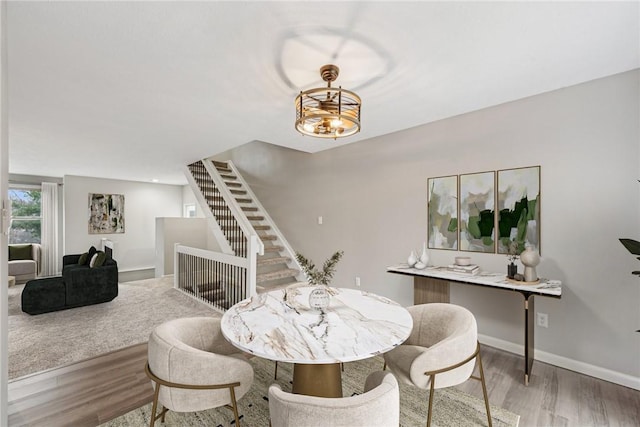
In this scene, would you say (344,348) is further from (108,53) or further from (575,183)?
(575,183)

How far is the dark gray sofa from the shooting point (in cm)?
379

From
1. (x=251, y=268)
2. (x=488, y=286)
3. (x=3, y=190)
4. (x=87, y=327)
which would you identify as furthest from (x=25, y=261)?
(x=488, y=286)

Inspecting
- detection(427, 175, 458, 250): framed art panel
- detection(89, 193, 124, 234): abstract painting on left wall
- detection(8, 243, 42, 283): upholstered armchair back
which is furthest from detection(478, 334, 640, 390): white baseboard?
detection(89, 193, 124, 234): abstract painting on left wall

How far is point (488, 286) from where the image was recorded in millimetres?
2404

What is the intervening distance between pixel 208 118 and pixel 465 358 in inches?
121

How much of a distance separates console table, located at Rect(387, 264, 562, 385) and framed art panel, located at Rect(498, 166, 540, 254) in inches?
13.4

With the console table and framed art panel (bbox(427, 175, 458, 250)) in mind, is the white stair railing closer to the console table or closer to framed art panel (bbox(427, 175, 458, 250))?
the console table

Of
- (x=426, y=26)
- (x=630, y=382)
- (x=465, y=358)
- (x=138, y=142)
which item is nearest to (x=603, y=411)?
(x=630, y=382)

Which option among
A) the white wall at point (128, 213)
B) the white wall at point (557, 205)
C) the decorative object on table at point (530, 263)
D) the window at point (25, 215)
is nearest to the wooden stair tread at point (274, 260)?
the white wall at point (557, 205)

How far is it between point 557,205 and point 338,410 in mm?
2625

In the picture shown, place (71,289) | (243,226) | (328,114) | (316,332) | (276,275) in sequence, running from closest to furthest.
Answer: (316,332) → (328,114) → (71,289) → (276,275) → (243,226)

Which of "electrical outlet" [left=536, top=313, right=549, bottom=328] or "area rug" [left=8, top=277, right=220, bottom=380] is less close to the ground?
"electrical outlet" [left=536, top=313, right=549, bottom=328]

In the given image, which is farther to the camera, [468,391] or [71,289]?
[71,289]

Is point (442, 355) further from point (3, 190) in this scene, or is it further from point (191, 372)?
point (3, 190)
